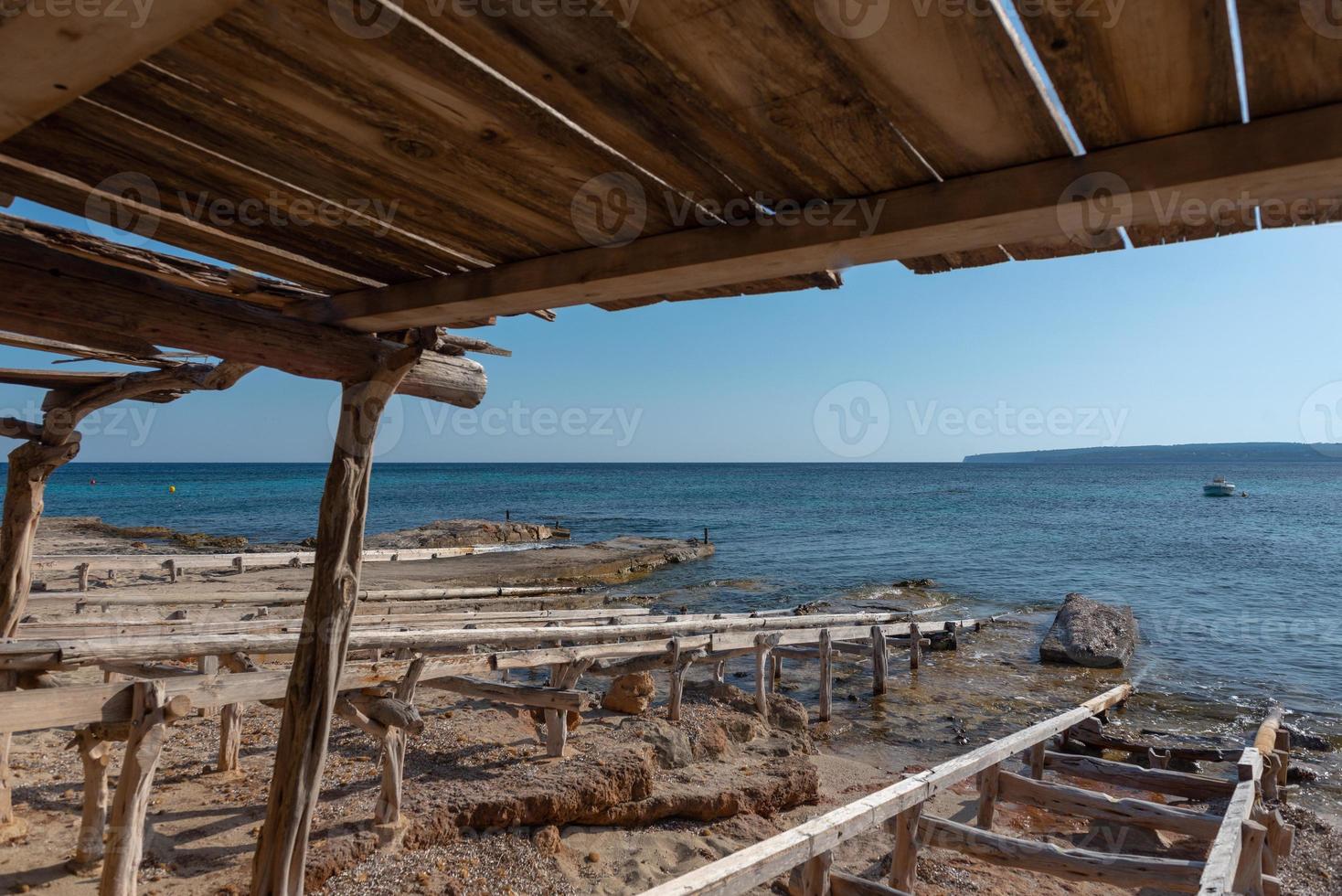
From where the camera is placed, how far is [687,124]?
5.85 ft

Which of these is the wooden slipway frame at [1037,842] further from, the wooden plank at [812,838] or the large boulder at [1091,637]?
the large boulder at [1091,637]

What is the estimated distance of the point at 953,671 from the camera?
1522 cm

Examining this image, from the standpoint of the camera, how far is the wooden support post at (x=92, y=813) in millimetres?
4965

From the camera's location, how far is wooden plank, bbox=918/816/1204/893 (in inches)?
195

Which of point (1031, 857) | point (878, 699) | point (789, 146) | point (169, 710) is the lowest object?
point (878, 699)

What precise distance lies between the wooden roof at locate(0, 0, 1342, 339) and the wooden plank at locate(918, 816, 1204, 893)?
481 centimetres

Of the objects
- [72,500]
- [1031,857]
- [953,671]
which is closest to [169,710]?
[1031,857]

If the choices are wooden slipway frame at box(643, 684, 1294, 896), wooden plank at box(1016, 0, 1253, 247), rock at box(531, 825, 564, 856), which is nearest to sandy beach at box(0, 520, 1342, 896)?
rock at box(531, 825, 564, 856)

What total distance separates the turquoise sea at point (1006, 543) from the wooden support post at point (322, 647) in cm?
1496

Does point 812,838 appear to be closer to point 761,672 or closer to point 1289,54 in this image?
point 1289,54

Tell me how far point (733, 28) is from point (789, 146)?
43 centimetres

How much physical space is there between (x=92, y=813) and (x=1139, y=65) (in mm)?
7068

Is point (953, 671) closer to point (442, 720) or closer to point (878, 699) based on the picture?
point (878, 699)

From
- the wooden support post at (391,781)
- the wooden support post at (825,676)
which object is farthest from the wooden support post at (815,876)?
the wooden support post at (825,676)
